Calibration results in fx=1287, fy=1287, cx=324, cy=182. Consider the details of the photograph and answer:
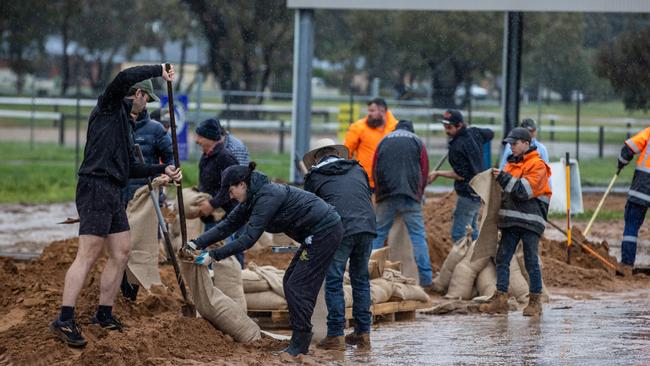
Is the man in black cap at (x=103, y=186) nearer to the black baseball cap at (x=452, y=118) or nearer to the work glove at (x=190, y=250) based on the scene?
the work glove at (x=190, y=250)

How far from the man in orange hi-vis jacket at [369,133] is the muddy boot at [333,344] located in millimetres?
4557

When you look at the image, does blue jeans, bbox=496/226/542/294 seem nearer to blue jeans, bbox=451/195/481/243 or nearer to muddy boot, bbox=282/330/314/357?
blue jeans, bbox=451/195/481/243

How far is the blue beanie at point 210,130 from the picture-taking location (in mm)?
11859

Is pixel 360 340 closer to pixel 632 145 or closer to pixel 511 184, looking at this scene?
pixel 511 184

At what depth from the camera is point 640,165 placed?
14.7 metres

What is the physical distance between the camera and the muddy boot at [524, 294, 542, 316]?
39.1 ft

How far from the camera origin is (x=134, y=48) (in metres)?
Answer: 32.1

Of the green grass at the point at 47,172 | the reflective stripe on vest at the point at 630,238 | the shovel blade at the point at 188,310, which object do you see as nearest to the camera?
the shovel blade at the point at 188,310

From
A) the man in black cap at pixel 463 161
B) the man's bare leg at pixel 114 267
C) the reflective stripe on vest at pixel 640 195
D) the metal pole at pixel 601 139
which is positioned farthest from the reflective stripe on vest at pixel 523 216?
the metal pole at pixel 601 139

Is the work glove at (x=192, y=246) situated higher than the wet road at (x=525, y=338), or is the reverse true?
the work glove at (x=192, y=246)

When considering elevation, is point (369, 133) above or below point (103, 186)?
above

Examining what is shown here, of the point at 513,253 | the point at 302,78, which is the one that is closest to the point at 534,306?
the point at 513,253

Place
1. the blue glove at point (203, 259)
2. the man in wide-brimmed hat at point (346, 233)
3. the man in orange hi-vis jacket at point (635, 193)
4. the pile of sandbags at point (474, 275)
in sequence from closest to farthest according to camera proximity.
A: the blue glove at point (203, 259)
the man in wide-brimmed hat at point (346, 233)
the pile of sandbags at point (474, 275)
the man in orange hi-vis jacket at point (635, 193)

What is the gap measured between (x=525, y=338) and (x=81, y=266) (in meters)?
3.75
